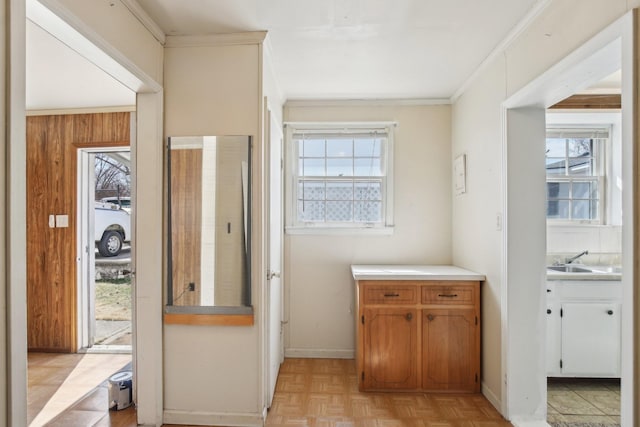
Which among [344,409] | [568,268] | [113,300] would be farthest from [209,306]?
[113,300]

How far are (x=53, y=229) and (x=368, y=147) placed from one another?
3192 mm

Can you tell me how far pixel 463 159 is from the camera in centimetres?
296

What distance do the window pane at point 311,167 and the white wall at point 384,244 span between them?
→ 528mm

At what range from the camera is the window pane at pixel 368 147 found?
3.40 meters

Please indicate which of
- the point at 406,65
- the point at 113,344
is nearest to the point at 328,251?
the point at 406,65

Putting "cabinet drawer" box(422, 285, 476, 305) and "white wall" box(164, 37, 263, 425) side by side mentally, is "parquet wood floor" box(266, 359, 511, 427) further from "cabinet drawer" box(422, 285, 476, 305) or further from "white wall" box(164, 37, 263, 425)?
"cabinet drawer" box(422, 285, 476, 305)

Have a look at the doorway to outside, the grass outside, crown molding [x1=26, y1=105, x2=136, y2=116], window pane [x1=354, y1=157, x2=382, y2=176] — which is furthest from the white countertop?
the grass outside

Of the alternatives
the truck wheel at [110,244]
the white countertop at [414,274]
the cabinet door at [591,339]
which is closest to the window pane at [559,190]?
the cabinet door at [591,339]

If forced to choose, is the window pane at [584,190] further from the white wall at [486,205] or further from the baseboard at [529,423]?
the baseboard at [529,423]

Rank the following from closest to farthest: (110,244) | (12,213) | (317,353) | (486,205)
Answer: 1. (12,213)
2. (486,205)
3. (317,353)
4. (110,244)

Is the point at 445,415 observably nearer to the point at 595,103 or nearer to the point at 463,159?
the point at 463,159

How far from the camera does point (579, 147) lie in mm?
3229

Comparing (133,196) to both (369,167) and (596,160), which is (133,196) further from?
(596,160)

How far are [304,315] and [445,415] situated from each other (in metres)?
1.44
